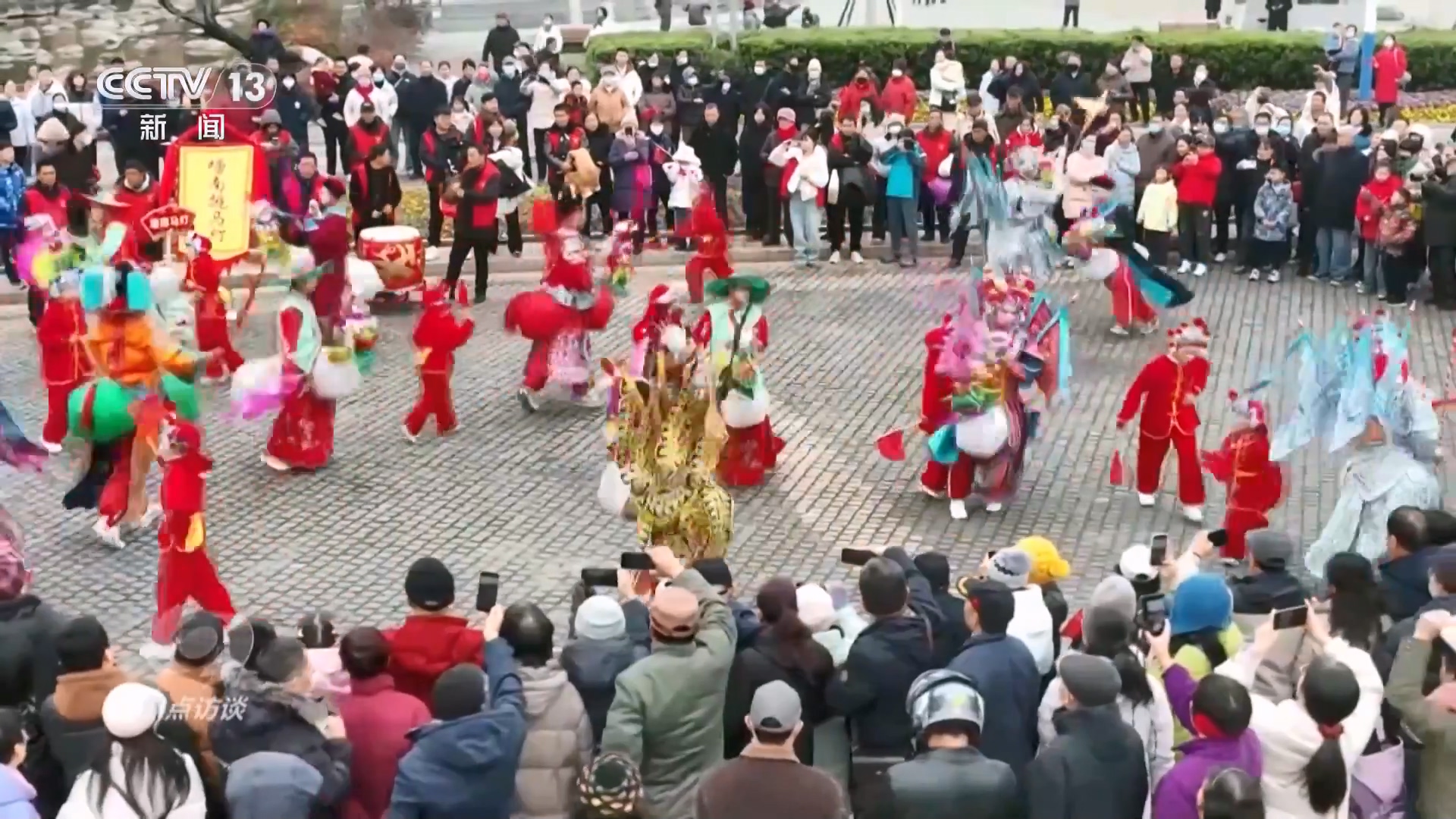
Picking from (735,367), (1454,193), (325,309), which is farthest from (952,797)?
(1454,193)

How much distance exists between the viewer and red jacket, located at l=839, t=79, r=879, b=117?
20.8m

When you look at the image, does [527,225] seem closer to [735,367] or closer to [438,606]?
[735,367]

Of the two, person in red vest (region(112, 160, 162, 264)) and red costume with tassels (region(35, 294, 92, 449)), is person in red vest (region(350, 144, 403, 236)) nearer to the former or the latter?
person in red vest (region(112, 160, 162, 264))

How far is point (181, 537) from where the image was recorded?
9.72 m

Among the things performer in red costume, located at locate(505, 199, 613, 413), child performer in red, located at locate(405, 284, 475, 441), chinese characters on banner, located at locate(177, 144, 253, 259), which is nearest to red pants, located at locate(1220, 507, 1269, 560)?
performer in red costume, located at locate(505, 199, 613, 413)

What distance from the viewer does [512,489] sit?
1245 centimetres

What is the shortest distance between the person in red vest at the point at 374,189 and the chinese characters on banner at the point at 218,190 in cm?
183

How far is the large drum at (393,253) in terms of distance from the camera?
16922 millimetres

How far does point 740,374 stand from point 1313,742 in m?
6.69

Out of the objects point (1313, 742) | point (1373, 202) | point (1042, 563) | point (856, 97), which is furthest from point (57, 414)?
point (1373, 202)

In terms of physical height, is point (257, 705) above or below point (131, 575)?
above

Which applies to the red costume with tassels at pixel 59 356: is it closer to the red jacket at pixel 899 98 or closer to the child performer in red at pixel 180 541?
the child performer in red at pixel 180 541

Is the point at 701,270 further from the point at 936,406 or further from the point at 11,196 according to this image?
the point at 11,196

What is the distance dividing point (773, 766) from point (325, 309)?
785 cm
